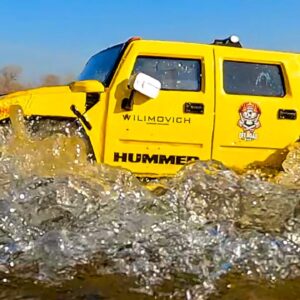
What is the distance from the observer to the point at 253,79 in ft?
24.7

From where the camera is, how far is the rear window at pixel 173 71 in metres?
7.32

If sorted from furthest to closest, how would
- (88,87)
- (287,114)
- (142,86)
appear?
(287,114) < (88,87) < (142,86)

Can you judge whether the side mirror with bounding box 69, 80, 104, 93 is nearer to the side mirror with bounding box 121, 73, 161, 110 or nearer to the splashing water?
the side mirror with bounding box 121, 73, 161, 110

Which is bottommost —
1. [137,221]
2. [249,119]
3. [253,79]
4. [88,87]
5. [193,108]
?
[137,221]

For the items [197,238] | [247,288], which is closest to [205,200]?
[197,238]

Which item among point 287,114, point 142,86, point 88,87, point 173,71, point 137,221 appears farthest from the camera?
point 287,114

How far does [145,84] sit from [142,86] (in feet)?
0.13

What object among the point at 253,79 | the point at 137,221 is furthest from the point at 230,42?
the point at 137,221

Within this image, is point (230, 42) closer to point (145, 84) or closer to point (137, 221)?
point (145, 84)

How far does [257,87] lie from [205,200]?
4.96 feet

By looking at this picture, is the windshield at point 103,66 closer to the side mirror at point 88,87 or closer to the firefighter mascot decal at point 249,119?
the side mirror at point 88,87

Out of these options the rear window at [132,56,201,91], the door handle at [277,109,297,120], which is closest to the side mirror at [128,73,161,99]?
the rear window at [132,56,201,91]

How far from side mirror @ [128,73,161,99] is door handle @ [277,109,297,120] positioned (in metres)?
1.39

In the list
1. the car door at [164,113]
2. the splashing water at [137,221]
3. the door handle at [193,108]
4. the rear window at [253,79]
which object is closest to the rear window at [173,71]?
the car door at [164,113]
